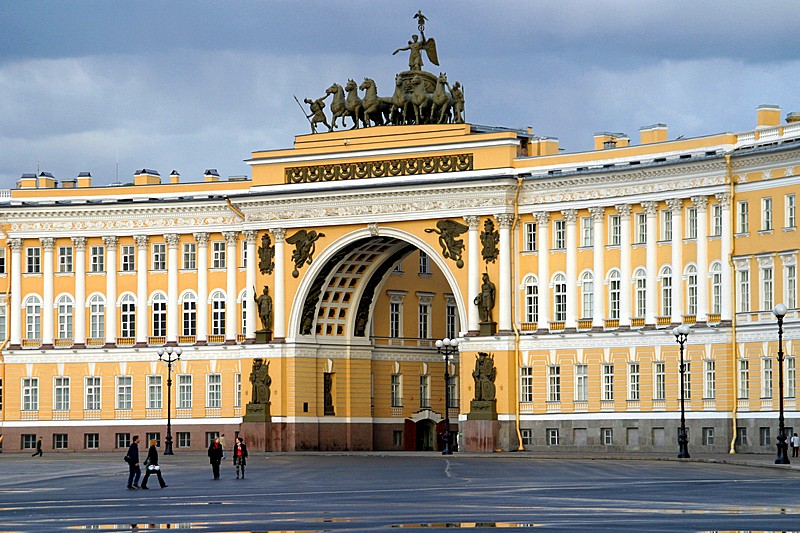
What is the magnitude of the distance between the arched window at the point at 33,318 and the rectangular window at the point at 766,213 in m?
40.7

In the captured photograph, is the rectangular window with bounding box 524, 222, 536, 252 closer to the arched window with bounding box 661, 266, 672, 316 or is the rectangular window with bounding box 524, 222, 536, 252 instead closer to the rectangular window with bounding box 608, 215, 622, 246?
the rectangular window with bounding box 608, 215, 622, 246

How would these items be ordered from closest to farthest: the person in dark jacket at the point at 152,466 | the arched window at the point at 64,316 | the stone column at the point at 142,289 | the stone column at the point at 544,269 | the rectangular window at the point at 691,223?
1. the person in dark jacket at the point at 152,466
2. the rectangular window at the point at 691,223
3. the stone column at the point at 544,269
4. the stone column at the point at 142,289
5. the arched window at the point at 64,316

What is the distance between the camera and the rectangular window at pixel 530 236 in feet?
296

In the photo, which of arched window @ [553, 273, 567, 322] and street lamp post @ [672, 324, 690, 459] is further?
arched window @ [553, 273, 567, 322]

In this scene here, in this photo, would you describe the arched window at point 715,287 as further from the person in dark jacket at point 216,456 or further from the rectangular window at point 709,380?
the person in dark jacket at point 216,456

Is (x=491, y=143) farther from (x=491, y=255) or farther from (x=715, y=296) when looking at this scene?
(x=715, y=296)

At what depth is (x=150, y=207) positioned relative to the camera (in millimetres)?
99500

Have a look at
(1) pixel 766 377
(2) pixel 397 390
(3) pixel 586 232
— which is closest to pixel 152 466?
(1) pixel 766 377

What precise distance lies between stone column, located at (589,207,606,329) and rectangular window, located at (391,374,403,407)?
17.1 meters

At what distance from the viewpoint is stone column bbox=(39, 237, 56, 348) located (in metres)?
102

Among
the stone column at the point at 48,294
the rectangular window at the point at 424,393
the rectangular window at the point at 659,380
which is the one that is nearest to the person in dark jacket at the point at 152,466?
the rectangular window at the point at 659,380

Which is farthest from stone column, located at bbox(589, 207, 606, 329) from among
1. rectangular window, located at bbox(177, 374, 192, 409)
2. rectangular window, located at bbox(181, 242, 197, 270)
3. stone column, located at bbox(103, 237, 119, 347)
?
stone column, located at bbox(103, 237, 119, 347)

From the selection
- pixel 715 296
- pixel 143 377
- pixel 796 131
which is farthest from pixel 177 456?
pixel 796 131

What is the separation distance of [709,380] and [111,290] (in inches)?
1337
